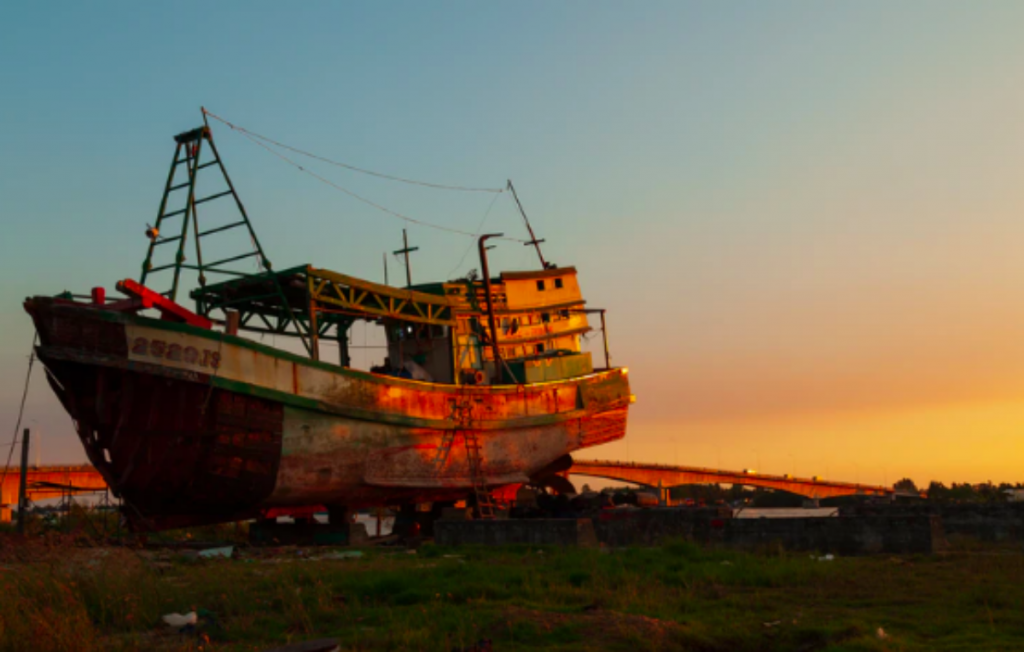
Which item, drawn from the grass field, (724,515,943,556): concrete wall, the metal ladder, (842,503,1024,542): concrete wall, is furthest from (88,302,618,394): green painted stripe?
(842,503,1024,542): concrete wall

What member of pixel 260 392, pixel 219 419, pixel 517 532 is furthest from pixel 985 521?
pixel 219 419

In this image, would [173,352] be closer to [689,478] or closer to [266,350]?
[266,350]

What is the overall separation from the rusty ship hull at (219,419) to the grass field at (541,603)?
5897 mm

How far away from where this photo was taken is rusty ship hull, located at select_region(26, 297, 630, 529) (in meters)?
18.5

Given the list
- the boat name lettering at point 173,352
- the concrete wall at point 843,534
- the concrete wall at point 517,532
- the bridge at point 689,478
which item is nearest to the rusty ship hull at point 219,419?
the boat name lettering at point 173,352

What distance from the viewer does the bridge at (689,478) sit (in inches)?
3361

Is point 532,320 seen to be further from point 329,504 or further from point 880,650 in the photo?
point 880,650

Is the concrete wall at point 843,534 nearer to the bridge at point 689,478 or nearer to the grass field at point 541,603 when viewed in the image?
the grass field at point 541,603

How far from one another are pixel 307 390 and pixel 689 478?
78811mm

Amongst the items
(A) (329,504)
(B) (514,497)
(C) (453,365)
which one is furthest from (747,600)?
(B) (514,497)

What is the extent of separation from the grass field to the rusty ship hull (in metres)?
5.90

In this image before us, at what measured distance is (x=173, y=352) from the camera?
1861cm

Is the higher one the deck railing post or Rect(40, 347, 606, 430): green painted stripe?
Rect(40, 347, 606, 430): green painted stripe

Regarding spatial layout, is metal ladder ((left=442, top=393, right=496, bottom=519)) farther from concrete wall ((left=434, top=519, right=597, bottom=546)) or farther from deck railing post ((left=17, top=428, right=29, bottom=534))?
deck railing post ((left=17, top=428, right=29, bottom=534))
